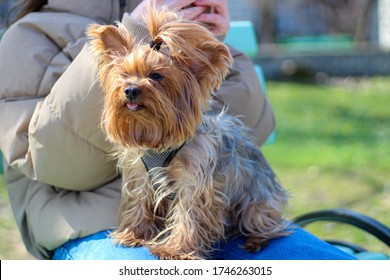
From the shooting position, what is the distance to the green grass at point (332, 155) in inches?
225

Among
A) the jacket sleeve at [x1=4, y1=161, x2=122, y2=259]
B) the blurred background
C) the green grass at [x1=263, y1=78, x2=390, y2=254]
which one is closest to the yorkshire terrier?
the jacket sleeve at [x1=4, y1=161, x2=122, y2=259]

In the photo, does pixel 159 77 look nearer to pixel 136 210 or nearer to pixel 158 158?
pixel 158 158

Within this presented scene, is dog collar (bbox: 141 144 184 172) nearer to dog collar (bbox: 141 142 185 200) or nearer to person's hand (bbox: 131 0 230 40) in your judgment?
dog collar (bbox: 141 142 185 200)

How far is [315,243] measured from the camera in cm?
271

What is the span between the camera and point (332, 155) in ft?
25.0

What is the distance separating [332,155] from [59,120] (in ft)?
17.7

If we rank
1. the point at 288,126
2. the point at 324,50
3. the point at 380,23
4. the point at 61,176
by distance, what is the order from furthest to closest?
the point at 380,23, the point at 324,50, the point at 288,126, the point at 61,176

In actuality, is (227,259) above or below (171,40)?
below

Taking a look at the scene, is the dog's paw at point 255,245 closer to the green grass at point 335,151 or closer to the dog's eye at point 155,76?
the dog's eye at point 155,76

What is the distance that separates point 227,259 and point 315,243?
364 millimetres

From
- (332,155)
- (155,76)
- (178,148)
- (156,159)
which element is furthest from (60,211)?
(332,155)

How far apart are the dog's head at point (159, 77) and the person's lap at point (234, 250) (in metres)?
0.45
